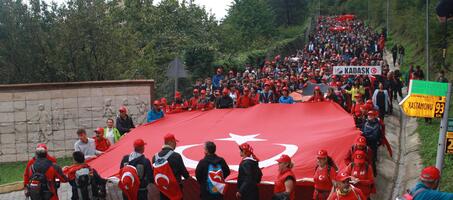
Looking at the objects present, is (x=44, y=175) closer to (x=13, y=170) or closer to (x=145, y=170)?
(x=145, y=170)

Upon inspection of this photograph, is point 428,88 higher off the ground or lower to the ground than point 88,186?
higher

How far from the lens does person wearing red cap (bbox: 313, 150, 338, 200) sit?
29.1 feet

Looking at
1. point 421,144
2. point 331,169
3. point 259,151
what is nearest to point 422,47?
point 421,144

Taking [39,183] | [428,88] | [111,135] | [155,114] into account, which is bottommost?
[39,183]

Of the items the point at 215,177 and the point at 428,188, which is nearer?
the point at 428,188

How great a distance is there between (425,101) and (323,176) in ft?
6.45

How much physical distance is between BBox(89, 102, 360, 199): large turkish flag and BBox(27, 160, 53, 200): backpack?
1.47 meters

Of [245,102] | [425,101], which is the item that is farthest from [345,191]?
[245,102]

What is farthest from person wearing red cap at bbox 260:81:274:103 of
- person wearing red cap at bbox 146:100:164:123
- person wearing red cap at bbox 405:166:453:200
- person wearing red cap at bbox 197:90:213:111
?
person wearing red cap at bbox 405:166:453:200

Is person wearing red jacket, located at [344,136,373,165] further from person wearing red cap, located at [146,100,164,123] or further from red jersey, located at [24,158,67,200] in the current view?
person wearing red cap, located at [146,100,164,123]

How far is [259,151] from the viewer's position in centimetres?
1164

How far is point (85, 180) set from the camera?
9.97m

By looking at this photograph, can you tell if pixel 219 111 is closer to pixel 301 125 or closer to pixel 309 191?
pixel 301 125

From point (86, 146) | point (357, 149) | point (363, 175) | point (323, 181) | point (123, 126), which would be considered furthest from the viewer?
point (123, 126)
